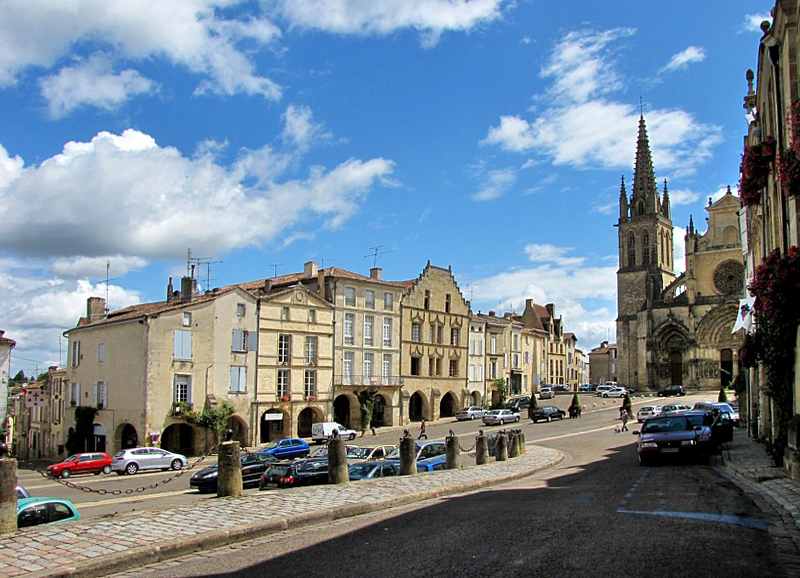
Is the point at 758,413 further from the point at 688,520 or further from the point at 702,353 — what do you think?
the point at 702,353

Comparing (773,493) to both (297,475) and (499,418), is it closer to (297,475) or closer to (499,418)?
(297,475)

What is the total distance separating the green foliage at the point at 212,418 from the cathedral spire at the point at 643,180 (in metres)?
60.1

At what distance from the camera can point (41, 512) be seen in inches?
486

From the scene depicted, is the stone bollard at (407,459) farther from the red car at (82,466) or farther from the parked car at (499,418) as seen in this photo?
the parked car at (499,418)

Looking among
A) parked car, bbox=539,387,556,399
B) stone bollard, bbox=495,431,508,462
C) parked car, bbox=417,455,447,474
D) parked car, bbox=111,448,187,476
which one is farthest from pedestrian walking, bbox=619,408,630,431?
Result: parked car, bbox=539,387,556,399

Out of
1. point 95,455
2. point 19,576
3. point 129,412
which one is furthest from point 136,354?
point 19,576

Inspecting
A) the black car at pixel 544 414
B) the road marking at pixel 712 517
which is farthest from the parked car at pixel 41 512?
the black car at pixel 544 414

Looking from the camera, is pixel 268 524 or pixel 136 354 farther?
pixel 136 354

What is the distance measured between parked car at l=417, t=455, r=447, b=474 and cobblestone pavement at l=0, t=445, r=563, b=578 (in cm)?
530

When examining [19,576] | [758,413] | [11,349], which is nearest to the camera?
[19,576]

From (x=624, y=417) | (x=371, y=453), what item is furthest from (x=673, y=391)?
(x=371, y=453)

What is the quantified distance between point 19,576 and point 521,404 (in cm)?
5516

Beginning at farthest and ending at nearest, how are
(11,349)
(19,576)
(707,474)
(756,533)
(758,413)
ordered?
(11,349) < (758,413) < (707,474) < (756,533) < (19,576)

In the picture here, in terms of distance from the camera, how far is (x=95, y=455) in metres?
33.8
